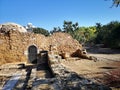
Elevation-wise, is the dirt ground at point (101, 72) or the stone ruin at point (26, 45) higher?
the stone ruin at point (26, 45)

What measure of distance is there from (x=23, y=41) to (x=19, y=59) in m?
1.94

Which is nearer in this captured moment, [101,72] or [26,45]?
[101,72]

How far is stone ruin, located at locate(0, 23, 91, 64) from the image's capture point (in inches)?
957

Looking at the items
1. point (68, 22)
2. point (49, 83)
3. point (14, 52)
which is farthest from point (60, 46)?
point (68, 22)

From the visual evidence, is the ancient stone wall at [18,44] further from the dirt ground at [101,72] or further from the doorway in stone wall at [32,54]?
the dirt ground at [101,72]

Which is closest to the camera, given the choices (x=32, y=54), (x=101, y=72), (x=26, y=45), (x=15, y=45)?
(x=101, y=72)

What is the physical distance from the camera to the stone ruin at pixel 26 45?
24.3 metres

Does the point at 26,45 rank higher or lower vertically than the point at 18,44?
lower

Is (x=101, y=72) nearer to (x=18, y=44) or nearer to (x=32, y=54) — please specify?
(x=32, y=54)

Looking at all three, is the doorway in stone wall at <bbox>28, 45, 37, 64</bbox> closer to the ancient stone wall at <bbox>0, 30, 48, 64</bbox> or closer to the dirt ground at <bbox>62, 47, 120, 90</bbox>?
the ancient stone wall at <bbox>0, 30, 48, 64</bbox>

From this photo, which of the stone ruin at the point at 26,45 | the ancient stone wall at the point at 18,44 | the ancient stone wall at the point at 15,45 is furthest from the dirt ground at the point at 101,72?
the ancient stone wall at the point at 15,45

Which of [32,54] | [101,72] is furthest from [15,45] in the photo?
[101,72]

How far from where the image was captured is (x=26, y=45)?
81.7ft

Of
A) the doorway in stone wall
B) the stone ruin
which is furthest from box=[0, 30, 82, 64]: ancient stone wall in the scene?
the doorway in stone wall
